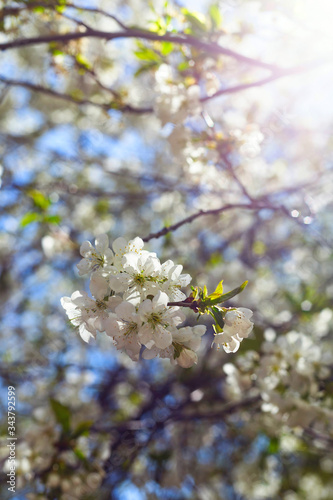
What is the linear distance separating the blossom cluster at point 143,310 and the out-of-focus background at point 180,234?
53 cm

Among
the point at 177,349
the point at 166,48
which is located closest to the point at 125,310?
the point at 177,349

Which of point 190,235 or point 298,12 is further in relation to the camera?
point 190,235

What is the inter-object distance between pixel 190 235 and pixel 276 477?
272cm

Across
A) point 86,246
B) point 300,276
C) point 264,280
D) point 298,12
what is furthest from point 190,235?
point 86,246

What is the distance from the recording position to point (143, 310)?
0.83 meters

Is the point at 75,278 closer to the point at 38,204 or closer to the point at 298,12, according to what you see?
the point at 38,204

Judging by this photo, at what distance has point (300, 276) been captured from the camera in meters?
4.39

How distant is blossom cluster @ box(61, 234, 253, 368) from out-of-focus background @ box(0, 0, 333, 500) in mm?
528

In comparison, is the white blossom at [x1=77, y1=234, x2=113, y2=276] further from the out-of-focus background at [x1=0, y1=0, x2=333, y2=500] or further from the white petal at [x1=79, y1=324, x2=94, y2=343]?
the out-of-focus background at [x1=0, y1=0, x2=333, y2=500]

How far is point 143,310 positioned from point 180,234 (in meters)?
3.35

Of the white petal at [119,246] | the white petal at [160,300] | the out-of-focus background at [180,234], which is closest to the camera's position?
the white petal at [160,300]

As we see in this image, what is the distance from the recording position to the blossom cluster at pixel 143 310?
853 millimetres

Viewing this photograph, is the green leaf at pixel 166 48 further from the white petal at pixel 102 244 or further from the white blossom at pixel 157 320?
the white blossom at pixel 157 320

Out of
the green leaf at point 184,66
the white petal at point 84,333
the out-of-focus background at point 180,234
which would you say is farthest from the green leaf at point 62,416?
the green leaf at point 184,66
